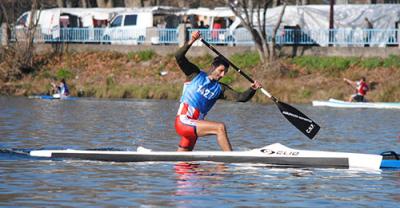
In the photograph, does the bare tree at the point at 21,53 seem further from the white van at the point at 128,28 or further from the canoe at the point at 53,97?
the canoe at the point at 53,97

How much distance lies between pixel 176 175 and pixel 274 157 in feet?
6.52

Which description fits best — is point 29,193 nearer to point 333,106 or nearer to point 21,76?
point 333,106

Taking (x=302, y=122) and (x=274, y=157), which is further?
(x=302, y=122)

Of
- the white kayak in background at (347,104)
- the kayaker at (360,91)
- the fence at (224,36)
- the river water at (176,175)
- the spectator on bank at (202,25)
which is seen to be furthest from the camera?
the spectator on bank at (202,25)

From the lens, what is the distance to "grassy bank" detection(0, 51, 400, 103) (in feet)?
143

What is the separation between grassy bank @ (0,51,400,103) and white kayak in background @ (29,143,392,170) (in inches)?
962

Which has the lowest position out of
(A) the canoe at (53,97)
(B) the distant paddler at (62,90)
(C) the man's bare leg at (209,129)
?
(A) the canoe at (53,97)

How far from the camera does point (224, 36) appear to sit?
164ft

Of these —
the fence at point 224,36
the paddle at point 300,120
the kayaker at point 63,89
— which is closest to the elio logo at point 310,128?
the paddle at point 300,120

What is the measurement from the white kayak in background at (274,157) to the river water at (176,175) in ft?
0.44

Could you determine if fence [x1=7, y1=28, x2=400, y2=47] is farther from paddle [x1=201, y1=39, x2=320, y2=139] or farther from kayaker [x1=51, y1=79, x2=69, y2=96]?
paddle [x1=201, y1=39, x2=320, y2=139]

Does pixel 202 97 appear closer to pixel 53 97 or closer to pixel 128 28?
pixel 53 97

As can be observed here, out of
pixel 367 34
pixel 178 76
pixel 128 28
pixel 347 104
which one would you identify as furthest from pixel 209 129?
pixel 128 28

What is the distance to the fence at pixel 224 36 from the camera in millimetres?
47688
